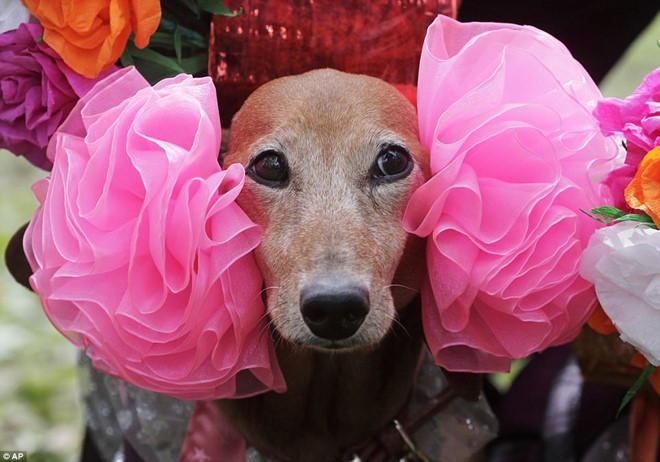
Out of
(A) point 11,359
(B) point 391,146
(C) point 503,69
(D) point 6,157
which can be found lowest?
(D) point 6,157

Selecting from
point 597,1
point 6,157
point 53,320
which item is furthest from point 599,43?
point 6,157

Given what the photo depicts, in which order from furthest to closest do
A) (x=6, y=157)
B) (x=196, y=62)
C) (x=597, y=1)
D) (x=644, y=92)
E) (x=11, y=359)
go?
1. (x=6, y=157)
2. (x=11, y=359)
3. (x=597, y=1)
4. (x=196, y=62)
5. (x=644, y=92)

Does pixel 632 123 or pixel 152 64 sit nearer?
pixel 632 123

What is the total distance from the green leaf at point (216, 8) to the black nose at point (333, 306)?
46cm

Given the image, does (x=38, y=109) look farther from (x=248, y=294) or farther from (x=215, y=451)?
(x=215, y=451)

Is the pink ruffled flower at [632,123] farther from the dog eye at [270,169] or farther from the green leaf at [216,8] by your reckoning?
the green leaf at [216,8]

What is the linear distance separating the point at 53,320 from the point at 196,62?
0.48m

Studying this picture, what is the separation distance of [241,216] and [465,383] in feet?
1.59

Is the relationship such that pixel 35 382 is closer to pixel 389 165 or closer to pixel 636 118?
pixel 389 165

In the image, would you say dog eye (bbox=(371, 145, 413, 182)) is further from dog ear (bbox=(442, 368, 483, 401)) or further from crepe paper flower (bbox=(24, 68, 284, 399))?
dog ear (bbox=(442, 368, 483, 401))

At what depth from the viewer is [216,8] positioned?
1.39 metres

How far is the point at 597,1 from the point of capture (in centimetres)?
205
